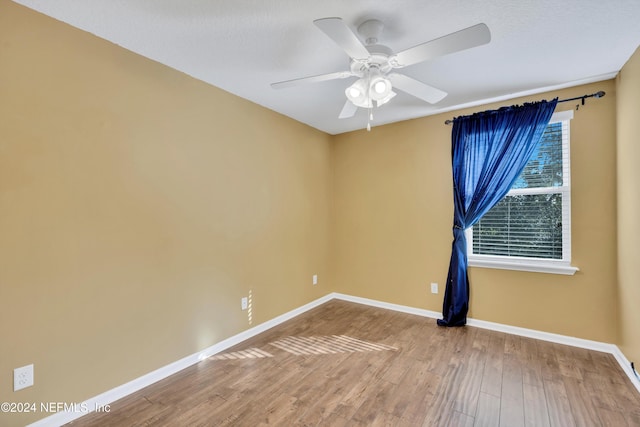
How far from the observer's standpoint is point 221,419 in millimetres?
1815

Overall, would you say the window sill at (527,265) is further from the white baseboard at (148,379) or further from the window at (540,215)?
the white baseboard at (148,379)

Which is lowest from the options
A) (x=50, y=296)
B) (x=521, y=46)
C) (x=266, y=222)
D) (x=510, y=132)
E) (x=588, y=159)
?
(x=50, y=296)

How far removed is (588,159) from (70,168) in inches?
164

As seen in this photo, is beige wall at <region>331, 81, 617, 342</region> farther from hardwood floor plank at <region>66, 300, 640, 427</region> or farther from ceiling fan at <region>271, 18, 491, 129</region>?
ceiling fan at <region>271, 18, 491, 129</region>

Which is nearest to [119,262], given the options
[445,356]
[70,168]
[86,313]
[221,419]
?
[86,313]

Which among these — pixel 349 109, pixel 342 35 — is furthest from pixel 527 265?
pixel 342 35

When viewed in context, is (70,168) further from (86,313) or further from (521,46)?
(521,46)

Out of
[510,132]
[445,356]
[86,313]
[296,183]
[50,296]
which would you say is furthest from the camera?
[296,183]

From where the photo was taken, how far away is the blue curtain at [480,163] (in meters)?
2.82

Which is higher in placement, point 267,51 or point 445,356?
point 267,51

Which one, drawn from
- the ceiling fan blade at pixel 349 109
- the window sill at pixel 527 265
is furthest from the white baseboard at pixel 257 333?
the ceiling fan blade at pixel 349 109

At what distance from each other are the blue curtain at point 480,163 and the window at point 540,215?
0.16m

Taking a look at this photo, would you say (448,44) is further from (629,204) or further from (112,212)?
(112,212)

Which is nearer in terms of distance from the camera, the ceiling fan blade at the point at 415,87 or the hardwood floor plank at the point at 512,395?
the hardwood floor plank at the point at 512,395
